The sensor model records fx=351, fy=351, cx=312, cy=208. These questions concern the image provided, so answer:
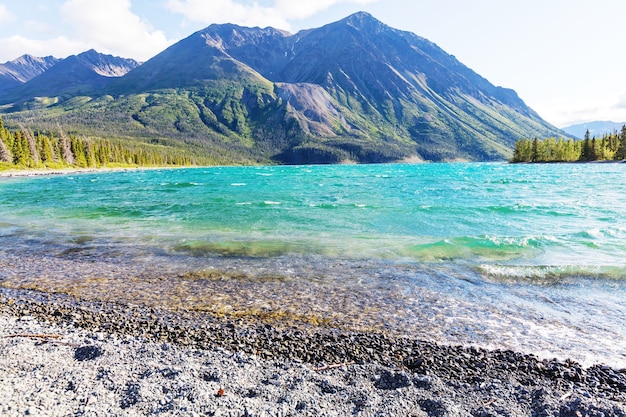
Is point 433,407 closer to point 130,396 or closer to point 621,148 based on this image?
point 130,396

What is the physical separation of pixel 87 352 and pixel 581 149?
21793 centimetres

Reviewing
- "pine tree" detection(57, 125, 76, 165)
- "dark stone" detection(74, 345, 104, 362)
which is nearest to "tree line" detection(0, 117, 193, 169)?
"pine tree" detection(57, 125, 76, 165)

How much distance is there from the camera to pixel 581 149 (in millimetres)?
173750

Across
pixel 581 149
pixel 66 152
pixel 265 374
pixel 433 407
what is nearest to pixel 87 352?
pixel 265 374

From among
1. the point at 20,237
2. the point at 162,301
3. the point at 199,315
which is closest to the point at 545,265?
the point at 199,315

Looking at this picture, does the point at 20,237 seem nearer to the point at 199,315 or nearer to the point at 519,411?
the point at 199,315

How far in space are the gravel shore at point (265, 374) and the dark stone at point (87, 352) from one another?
0.04 m

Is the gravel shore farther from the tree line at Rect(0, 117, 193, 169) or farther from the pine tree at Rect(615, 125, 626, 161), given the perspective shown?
the pine tree at Rect(615, 125, 626, 161)

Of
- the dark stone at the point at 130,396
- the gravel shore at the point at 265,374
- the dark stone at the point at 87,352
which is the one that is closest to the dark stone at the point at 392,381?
the gravel shore at the point at 265,374

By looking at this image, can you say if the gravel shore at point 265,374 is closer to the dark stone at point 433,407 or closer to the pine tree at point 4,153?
the dark stone at point 433,407

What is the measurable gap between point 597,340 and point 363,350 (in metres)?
6.78

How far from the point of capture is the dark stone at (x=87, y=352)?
8248mm

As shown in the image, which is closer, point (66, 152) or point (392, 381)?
point (392, 381)

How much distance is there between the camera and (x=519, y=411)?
679cm
